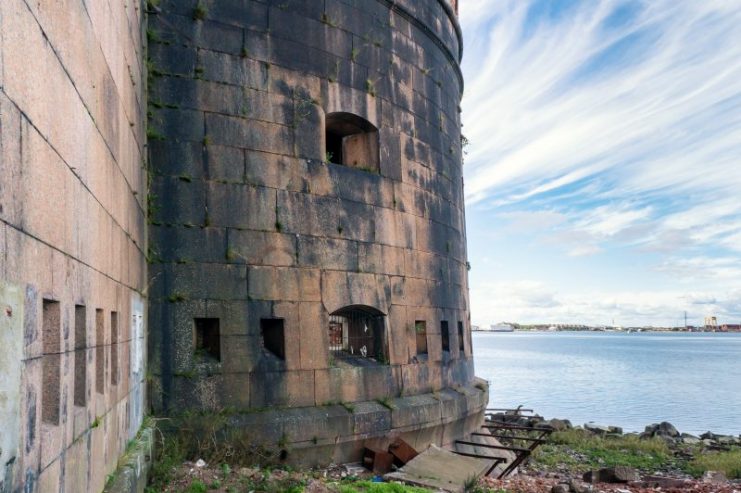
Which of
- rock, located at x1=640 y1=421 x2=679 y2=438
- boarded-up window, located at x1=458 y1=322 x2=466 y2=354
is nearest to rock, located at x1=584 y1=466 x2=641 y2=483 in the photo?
boarded-up window, located at x1=458 y1=322 x2=466 y2=354

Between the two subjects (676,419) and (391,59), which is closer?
(391,59)

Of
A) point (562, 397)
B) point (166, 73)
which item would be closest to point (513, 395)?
point (562, 397)

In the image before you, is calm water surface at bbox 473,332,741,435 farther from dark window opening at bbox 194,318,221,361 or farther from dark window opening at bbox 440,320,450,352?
dark window opening at bbox 194,318,221,361

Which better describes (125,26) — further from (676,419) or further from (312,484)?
(676,419)

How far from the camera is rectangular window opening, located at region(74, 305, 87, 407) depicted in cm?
407

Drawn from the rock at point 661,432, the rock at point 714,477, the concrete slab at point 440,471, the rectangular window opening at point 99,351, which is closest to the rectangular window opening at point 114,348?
the rectangular window opening at point 99,351

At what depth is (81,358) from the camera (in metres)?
4.09

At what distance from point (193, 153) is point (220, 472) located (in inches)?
144

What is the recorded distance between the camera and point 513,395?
39.0m

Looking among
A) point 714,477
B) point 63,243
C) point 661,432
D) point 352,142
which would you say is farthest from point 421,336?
point 661,432

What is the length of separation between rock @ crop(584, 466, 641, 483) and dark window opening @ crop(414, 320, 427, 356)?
3946mm

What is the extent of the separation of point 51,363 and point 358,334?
651 centimetres

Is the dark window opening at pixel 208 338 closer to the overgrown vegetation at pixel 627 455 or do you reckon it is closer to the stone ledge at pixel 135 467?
the stone ledge at pixel 135 467

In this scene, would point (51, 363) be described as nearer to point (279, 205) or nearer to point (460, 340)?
point (279, 205)
